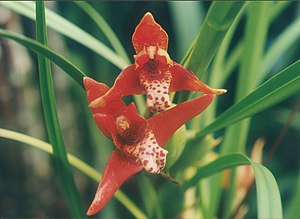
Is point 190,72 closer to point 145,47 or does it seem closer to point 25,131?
point 145,47

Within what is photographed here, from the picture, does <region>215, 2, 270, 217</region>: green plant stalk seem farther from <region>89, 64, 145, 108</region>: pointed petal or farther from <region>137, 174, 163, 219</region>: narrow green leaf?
<region>89, 64, 145, 108</region>: pointed petal

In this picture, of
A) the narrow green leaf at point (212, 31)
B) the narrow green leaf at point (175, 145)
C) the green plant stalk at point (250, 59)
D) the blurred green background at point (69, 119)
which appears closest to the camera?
the narrow green leaf at point (212, 31)

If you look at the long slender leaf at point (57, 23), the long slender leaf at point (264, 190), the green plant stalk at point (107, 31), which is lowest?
the long slender leaf at point (264, 190)

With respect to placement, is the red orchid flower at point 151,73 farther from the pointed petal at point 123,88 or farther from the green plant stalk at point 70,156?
the green plant stalk at point 70,156

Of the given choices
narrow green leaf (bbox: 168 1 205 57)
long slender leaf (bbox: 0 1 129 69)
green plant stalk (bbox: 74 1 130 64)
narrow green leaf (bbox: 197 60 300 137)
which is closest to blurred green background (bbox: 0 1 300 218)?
narrow green leaf (bbox: 168 1 205 57)

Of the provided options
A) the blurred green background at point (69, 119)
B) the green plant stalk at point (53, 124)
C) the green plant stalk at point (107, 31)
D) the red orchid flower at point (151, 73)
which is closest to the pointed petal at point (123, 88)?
the red orchid flower at point (151, 73)

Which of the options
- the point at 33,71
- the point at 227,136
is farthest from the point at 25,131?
the point at 227,136
